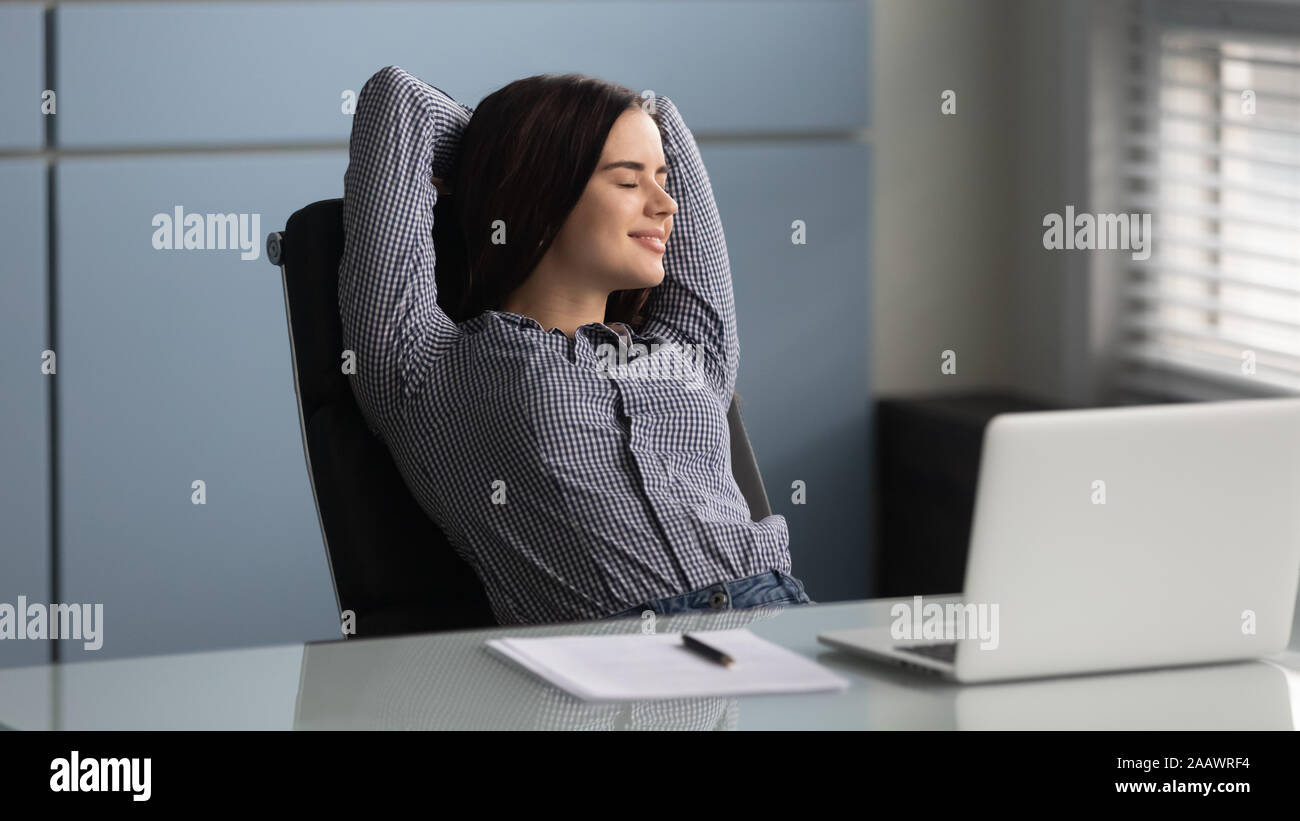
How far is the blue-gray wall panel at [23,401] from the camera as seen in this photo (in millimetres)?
2566

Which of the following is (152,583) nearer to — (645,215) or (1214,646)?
(645,215)

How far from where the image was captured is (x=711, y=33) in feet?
9.29

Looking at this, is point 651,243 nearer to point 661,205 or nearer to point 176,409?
point 661,205

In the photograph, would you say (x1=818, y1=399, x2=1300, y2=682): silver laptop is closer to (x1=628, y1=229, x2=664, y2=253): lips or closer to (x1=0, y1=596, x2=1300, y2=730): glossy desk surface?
(x1=0, y1=596, x2=1300, y2=730): glossy desk surface

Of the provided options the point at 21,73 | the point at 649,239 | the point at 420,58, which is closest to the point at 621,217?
Result: the point at 649,239

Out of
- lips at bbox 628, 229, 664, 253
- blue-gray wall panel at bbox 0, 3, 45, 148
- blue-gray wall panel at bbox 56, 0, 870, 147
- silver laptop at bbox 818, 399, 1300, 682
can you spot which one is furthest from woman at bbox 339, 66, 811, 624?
blue-gray wall panel at bbox 0, 3, 45, 148

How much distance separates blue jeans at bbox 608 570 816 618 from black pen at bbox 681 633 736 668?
0.44 meters

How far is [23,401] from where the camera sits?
8.52 feet

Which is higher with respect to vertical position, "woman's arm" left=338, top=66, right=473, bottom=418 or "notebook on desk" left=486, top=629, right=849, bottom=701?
"woman's arm" left=338, top=66, right=473, bottom=418

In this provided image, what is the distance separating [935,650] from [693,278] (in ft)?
2.95

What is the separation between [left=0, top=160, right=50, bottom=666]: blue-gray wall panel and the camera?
2.57 m

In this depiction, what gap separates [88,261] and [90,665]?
1.64 m

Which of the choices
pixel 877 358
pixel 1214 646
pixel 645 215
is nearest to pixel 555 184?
pixel 645 215

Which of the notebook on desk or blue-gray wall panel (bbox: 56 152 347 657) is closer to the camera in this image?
the notebook on desk
